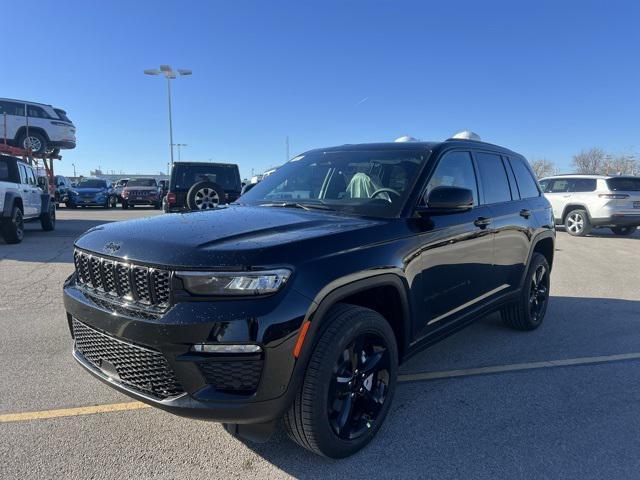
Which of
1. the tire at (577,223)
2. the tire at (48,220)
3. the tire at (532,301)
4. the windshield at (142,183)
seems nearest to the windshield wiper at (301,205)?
the tire at (532,301)

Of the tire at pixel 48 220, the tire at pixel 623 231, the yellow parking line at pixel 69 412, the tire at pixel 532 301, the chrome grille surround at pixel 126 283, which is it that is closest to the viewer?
the chrome grille surround at pixel 126 283

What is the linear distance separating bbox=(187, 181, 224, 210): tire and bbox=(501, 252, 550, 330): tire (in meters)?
5.23

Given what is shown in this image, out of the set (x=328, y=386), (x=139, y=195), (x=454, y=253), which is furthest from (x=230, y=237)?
(x=139, y=195)

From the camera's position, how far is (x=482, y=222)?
378 centimetres

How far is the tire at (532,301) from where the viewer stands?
4.70 meters

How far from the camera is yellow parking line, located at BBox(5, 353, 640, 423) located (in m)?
2.99

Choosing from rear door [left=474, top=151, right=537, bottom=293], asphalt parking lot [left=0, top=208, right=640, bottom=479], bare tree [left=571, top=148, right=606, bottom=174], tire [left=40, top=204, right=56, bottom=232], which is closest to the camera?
asphalt parking lot [left=0, top=208, right=640, bottom=479]

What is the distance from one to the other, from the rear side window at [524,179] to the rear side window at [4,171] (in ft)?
35.2

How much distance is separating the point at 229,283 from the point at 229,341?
26 centimetres

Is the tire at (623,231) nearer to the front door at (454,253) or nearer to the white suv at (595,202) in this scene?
the white suv at (595,202)

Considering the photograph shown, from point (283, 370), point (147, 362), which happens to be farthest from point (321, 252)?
point (147, 362)

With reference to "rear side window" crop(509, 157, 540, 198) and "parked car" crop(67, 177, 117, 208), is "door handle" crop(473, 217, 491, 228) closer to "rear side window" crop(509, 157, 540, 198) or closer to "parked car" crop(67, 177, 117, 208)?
"rear side window" crop(509, 157, 540, 198)

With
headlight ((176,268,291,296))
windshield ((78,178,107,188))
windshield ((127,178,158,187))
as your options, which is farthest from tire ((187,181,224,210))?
windshield ((78,178,107,188))

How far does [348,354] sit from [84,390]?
6.76 ft
